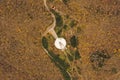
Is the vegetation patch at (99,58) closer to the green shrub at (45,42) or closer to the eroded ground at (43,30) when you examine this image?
the eroded ground at (43,30)

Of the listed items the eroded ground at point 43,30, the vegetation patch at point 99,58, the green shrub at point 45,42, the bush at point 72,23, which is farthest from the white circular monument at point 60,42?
the vegetation patch at point 99,58

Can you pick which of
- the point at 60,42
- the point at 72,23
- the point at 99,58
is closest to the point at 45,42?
the point at 60,42

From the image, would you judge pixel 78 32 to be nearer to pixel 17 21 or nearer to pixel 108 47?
pixel 108 47

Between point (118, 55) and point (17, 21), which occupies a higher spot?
point (17, 21)

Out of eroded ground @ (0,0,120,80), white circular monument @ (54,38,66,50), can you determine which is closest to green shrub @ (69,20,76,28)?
eroded ground @ (0,0,120,80)

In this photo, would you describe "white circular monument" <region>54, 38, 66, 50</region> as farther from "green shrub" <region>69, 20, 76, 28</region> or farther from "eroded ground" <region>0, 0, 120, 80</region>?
"green shrub" <region>69, 20, 76, 28</region>

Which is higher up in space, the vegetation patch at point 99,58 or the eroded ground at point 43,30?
the eroded ground at point 43,30

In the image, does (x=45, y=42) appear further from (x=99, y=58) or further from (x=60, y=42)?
(x=99, y=58)

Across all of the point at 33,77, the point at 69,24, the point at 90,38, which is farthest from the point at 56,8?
the point at 33,77
